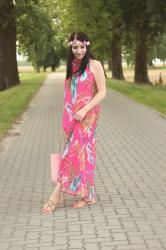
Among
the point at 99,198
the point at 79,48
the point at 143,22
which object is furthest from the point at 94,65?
the point at 143,22

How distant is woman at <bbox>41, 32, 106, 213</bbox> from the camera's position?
6.77m

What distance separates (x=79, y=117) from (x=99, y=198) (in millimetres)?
1221

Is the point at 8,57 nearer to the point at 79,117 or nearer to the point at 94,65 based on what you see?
the point at 94,65

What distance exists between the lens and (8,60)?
3975cm

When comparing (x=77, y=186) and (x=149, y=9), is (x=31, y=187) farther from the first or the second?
(x=149, y=9)

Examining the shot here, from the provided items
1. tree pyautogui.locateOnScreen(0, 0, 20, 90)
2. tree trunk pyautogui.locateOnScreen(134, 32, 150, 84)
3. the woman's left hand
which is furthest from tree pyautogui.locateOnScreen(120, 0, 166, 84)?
the woman's left hand

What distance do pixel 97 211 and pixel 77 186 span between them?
1.14ft

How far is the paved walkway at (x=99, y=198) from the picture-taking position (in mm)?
5723

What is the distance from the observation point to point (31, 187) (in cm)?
828

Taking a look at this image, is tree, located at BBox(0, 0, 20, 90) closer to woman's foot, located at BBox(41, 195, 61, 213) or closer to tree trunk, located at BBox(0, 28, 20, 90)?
tree trunk, located at BBox(0, 28, 20, 90)

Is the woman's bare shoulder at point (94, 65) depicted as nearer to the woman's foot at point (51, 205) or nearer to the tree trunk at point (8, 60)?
the woman's foot at point (51, 205)

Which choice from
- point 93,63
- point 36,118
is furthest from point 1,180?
point 36,118

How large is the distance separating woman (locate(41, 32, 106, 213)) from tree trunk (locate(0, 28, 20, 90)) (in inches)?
1252

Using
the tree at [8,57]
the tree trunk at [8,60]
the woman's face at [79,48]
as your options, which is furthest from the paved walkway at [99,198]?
the tree trunk at [8,60]
